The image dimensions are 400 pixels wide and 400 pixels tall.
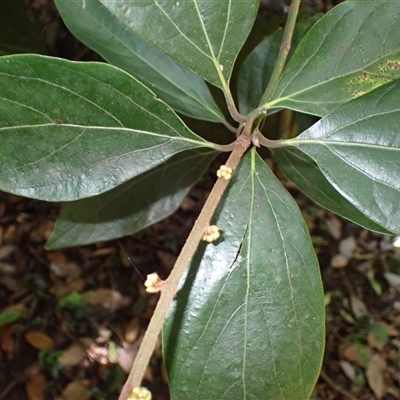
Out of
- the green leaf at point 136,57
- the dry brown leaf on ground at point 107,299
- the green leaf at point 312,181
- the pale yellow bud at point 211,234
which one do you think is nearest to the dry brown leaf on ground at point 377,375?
the dry brown leaf on ground at point 107,299

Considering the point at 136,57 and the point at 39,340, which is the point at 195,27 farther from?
the point at 39,340

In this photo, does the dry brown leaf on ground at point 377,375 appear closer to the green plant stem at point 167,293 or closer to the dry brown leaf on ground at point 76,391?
the dry brown leaf on ground at point 76,391

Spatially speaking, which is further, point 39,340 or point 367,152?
point 39,340

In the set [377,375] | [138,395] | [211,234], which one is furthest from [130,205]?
[377,375]

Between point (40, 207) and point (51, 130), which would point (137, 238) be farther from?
point (51, 130)

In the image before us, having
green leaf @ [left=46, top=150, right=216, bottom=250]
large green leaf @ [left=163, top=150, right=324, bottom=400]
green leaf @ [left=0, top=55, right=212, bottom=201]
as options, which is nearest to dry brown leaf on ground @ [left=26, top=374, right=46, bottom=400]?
green leaf @ [left=46, top=150, right=216, bottom=250]

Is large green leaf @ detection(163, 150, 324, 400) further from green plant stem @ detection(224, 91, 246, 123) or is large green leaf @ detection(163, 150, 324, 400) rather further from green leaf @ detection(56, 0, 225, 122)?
green leaf @ detection(56, 0, 225, 122)
